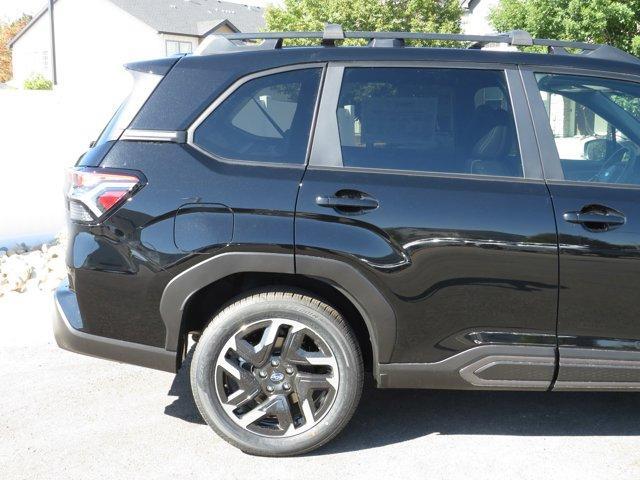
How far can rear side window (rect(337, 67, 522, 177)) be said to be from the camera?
3.79m

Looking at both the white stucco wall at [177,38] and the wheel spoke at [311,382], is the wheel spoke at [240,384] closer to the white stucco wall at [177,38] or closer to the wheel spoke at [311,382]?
the wheel spoke at [311,382]

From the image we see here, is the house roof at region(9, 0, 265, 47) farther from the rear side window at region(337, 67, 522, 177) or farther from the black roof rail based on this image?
the rear side window at region(337, 67, 522, 177)

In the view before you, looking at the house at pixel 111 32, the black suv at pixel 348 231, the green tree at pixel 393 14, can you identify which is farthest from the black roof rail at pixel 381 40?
the house at pixel 111 32

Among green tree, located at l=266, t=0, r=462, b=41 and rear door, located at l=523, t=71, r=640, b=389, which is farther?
green tree, located at l=266, t=0, r=462, b=41

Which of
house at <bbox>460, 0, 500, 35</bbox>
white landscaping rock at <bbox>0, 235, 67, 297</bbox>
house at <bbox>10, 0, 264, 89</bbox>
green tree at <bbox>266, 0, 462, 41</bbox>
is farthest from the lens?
house at <bbox>10, 0, 264, 89</bbox>

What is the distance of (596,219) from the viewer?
366 cm

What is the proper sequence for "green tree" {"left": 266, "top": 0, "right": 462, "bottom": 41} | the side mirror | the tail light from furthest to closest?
"green tree" {"left": 266, "top": 0, "right": 462, "bottom": 41}, the side mirror, the tail light

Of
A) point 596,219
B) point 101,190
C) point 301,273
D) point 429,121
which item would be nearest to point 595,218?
point 596,219

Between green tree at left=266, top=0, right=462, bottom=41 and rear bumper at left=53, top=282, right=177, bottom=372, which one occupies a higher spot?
green tree at left=266, top=0, right=462, bottom=41

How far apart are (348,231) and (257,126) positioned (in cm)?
65

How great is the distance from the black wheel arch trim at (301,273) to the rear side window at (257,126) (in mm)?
464

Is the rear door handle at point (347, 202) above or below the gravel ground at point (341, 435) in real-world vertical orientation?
above

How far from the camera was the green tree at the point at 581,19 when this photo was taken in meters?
18.7

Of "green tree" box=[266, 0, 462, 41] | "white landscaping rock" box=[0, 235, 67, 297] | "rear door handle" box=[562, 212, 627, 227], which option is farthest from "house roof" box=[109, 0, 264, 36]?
"rear door handle" box=[562, 212, 627, 227]
